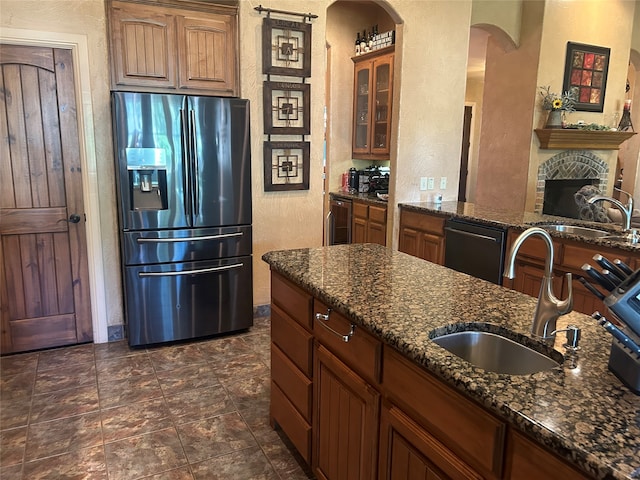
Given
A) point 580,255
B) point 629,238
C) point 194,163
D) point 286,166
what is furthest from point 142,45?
point 629,238

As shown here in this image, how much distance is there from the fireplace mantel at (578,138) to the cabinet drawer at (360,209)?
2.10 m

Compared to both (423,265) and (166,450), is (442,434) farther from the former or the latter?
(166,450)

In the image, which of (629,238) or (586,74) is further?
(586,74)

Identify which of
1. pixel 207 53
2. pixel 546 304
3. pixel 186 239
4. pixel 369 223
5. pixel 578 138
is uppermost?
pixel 207 53

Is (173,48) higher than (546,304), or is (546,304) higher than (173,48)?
(173,48)

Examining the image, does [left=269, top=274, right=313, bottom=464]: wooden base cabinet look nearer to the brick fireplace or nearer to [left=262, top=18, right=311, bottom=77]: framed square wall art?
[left=262, top=18, right=311, bottom=77]: framed square wall art

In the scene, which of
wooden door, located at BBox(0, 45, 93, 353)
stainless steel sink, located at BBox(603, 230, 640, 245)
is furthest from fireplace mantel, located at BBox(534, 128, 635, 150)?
wooden door, located at BBox(0, 45, 93, 353)

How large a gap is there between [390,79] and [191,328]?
11.1 ft

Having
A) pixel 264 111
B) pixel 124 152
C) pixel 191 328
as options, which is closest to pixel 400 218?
pixel 264 111

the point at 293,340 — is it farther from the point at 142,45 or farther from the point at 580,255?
the point at 142,45

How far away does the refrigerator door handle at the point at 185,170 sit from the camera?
3.33m

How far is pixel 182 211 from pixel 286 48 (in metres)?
1.57

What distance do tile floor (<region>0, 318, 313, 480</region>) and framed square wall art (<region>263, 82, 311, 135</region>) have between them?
1.75 metres

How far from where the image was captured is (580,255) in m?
3.04
